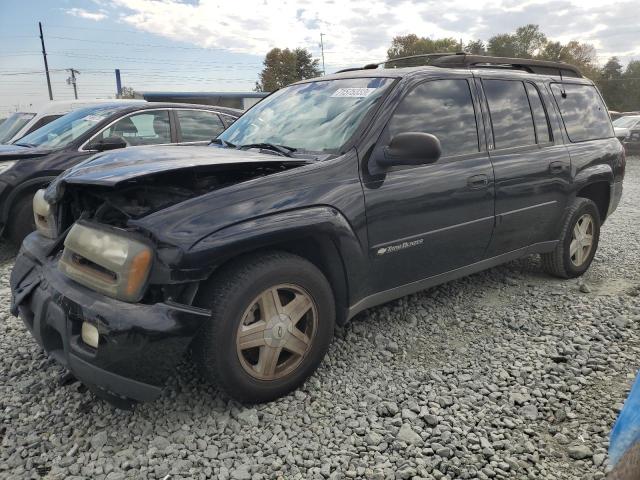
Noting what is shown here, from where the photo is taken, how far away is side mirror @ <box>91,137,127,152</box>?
5367 millimetres

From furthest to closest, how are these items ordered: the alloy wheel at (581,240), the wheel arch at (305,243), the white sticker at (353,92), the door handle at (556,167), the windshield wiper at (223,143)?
the alloy wheel at (581,240)
the door handle at (556,167)
the windshield wiper at (223,143)
the white sticker at (353,92)
the wheel arch at (305,243)

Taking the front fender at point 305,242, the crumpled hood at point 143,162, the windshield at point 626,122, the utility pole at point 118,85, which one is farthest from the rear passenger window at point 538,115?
the utility pole at point 118,85

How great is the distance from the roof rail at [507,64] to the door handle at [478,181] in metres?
0.95

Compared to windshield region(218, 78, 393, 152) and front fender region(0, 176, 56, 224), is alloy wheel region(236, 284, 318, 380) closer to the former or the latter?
windshield region(218, 78, 393, 152)

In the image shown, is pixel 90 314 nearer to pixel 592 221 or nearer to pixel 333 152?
pixel 333 152

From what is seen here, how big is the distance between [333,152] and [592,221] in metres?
3.11

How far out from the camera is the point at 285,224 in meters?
2.47

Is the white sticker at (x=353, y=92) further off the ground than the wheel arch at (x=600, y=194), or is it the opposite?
the white sticker at (x=353, y=92)

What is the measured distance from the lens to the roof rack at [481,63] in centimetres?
377

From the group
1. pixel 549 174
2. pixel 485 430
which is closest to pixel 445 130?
pixel 549 174

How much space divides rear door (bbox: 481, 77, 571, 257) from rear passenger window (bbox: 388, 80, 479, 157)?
249 mm

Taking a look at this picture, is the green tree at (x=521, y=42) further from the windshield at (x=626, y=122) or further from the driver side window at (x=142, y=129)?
the driver side window at (x=142, y=129)

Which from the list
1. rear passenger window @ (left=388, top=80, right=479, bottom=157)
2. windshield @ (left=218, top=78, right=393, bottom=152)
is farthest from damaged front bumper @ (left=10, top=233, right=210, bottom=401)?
rear passenger window @ (left=388, top=80, right=479, bottom=157)

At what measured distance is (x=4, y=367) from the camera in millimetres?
3012
